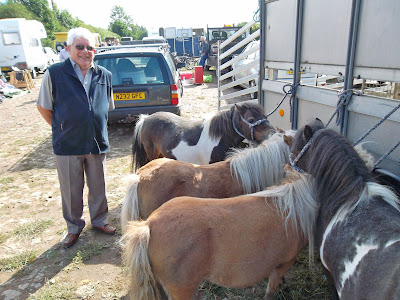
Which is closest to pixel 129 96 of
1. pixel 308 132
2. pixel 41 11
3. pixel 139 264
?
pixel 308 132

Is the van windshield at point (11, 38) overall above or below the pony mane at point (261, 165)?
above

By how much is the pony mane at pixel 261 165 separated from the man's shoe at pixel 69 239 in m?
2.12

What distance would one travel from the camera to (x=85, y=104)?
9.94 ft

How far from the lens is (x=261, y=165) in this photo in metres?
2.70

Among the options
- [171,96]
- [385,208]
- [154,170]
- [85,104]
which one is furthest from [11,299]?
[171,96]

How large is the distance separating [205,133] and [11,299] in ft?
8.94

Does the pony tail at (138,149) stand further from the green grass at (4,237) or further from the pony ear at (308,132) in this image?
the pony ear at (308,132)

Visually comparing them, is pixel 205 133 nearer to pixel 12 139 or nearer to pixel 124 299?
pixel 124 299

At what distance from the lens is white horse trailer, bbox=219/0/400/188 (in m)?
2.08

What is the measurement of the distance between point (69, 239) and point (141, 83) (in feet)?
14.0

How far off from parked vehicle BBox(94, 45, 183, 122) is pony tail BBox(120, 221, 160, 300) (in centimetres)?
503

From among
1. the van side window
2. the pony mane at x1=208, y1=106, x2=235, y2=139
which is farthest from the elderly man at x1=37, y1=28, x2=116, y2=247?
the van side window

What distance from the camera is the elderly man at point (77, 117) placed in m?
2.95

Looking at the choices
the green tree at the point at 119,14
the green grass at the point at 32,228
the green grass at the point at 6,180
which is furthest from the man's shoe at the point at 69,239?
the green tree at the point at 119,14
